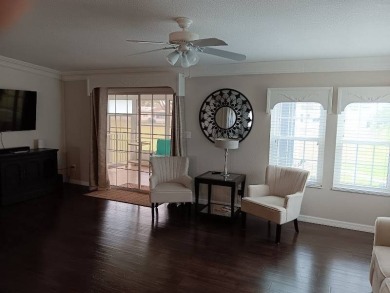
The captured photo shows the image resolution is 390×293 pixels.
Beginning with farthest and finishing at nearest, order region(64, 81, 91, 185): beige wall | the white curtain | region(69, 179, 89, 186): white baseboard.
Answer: region(69, 179, 89, 186): white baseboard < region(64, 81, 91, 185): beige wall < the white curtain

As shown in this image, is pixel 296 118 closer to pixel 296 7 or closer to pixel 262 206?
pixel 262 206

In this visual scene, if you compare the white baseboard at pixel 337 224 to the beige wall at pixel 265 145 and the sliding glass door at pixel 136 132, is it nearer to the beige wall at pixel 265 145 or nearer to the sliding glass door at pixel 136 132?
the beige wall at pixel 265 145

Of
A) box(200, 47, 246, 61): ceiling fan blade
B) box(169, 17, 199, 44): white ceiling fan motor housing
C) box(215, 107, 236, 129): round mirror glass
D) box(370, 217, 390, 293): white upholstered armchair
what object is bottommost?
box(370, 217, 390, 293): white upholstered armchair

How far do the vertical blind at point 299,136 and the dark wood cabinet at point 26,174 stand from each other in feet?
13.4

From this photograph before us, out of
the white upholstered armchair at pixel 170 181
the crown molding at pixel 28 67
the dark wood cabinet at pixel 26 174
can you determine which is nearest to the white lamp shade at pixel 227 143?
the white upholstered armchair at pixel 170 181

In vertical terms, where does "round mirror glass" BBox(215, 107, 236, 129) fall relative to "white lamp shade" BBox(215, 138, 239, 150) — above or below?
above

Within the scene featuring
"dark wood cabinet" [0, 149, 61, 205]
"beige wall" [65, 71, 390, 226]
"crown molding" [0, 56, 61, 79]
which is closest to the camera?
"beige wall" [65, 71, 390, 226]

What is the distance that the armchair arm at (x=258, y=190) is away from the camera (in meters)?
4.23

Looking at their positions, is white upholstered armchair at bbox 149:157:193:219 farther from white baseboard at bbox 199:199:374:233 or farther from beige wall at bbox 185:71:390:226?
white baseboard at bbox 199:199:374:233

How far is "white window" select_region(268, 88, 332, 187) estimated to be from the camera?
169 inches

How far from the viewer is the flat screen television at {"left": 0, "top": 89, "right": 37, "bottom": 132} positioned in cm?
503

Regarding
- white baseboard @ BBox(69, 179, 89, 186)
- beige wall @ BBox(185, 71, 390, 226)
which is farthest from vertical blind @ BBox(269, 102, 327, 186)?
white baseboard @ BBox(69, 179, 89, 186)

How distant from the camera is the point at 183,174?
4.92 metres

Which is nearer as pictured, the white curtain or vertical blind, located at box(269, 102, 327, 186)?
vertical blind, located at box(269, 102, 327, 186)
